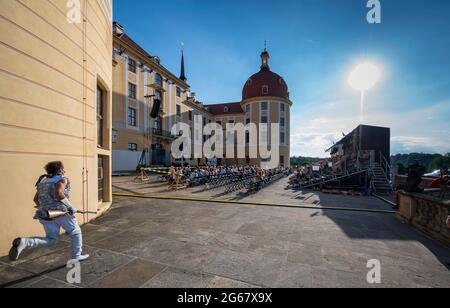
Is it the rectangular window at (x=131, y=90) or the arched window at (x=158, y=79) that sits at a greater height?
the arched window at (x=158, y=79)

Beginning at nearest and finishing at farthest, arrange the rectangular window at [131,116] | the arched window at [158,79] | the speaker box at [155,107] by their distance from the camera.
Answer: the rectangular window at [131,116] → the speaker box at [155,107] → the arched window at [158,79]

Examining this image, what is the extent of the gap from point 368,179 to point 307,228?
1181cm

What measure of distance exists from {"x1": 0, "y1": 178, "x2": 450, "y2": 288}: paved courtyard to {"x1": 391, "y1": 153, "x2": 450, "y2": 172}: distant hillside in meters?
2.79

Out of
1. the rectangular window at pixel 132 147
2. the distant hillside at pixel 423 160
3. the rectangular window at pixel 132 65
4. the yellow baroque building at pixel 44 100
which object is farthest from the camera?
the rectangular window at pixel 132 65

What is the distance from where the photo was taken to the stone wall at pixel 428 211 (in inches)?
194

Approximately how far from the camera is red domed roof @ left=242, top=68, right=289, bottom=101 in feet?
132

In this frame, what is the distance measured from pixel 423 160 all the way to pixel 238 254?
268 feet

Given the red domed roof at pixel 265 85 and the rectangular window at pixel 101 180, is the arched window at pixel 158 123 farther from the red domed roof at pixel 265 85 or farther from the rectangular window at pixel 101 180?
the rectangular window at pixel 101 180

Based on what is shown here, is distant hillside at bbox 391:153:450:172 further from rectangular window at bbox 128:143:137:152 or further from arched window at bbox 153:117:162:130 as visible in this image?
arched window at bbox 153:117:162:130

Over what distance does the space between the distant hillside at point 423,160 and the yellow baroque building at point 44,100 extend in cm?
1076

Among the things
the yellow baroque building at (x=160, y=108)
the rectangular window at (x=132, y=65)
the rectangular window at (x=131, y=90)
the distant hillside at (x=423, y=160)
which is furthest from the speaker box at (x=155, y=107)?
the distant hillside at (x=423, y=160)

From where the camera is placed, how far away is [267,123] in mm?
39844

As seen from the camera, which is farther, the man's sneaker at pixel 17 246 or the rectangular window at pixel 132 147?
the rectangular window at pixel 132 147

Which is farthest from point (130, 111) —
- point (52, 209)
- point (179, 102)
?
point (52, 209)
